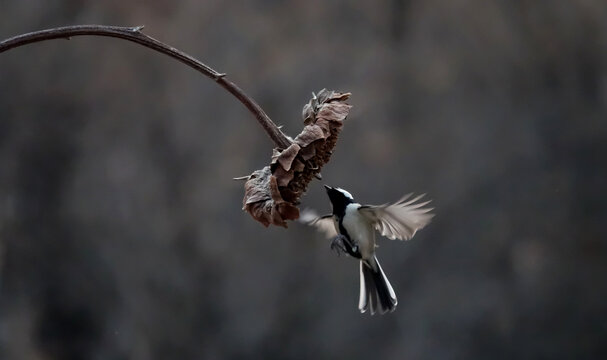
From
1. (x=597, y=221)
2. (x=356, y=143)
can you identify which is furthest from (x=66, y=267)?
(x=597, y=221)

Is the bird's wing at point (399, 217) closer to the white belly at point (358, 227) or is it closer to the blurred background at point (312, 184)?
the white belly at point (358, 227)

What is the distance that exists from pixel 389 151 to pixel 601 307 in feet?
3.23

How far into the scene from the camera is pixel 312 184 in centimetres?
300

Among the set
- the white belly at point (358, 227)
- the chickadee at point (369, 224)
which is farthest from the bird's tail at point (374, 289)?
the white belly at point (358, 227)

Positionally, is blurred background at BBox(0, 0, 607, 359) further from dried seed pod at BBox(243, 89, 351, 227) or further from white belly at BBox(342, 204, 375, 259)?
dried seed pod at BBox(243, 89, 351, 227)

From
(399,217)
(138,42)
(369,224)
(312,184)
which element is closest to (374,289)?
(369,224)

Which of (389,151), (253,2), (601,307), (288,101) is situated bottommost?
(601,307)

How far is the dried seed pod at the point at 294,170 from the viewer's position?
3.71ft

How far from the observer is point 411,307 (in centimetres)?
316

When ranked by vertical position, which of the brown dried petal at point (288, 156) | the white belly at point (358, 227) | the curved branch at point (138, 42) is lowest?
the brown dried petal at point (288, 156)

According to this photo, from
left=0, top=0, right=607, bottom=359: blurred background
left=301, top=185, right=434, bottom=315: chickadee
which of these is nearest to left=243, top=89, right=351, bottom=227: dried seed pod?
left=301, top=185, right=434, bottom=315: chickadee

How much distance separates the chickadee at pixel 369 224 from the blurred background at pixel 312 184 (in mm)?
999

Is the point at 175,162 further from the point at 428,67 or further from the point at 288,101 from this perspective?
the point at 428,67

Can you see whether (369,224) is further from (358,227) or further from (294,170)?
(294,170)
